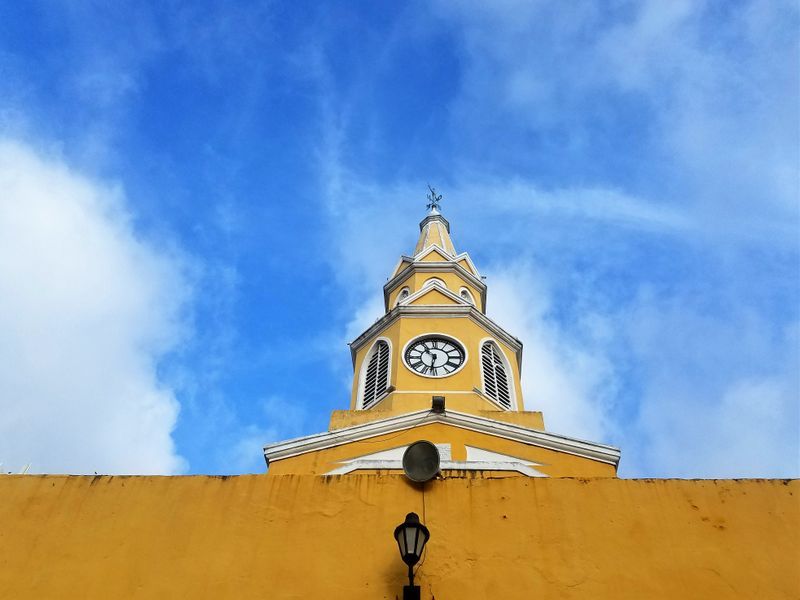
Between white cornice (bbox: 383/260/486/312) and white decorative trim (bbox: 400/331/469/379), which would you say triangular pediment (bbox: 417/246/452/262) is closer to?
white cornice (bbox: 383/260/486/312)

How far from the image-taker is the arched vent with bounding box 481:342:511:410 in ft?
64.7

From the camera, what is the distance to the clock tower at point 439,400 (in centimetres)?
1617

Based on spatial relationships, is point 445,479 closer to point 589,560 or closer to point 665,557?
point 589,560

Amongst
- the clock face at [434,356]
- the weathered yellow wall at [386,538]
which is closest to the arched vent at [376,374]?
the clock face at [434,356]

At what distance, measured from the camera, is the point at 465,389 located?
61.9 feet

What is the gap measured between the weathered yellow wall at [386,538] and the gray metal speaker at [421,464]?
14 centimetres

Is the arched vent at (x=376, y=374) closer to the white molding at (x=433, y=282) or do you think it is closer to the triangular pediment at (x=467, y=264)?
the white molding at (x=433, y=282)

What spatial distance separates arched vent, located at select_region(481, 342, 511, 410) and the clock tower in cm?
4

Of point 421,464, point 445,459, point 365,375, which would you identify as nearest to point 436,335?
point 365,375

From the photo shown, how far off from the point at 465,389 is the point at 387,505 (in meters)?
11.1

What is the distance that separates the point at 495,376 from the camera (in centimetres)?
2042

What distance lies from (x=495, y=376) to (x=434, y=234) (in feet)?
31.2

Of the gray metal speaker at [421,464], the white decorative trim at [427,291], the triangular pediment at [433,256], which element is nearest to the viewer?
the gray metal speaker at [421,464]

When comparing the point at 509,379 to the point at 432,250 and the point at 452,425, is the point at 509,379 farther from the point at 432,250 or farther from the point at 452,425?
the point at 432,250
